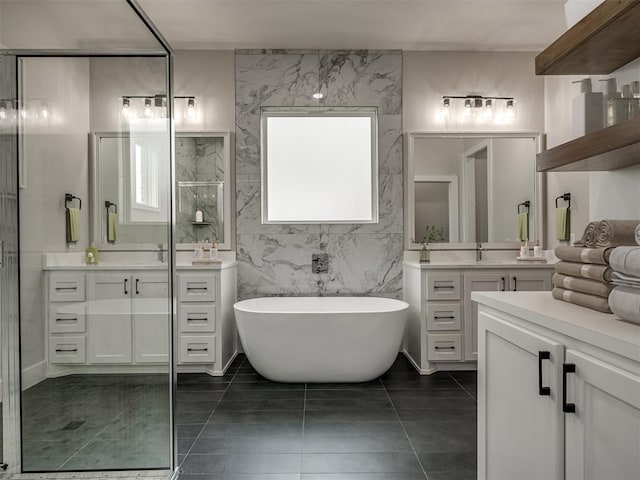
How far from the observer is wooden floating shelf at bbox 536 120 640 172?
3.45ft

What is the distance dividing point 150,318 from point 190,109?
275 centimetres

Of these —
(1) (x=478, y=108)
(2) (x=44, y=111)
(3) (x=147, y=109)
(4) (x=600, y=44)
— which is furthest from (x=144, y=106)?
(1) (x=478, y=108)

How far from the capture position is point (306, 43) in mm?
3984

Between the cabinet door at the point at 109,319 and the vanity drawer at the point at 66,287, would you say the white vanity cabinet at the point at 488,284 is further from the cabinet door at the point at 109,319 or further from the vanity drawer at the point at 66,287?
the vanity drawer at the point at 66,287

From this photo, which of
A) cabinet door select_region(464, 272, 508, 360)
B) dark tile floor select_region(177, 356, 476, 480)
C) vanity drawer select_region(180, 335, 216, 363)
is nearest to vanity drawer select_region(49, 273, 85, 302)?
dark tile floor select_region(177, 356, 476, 480)

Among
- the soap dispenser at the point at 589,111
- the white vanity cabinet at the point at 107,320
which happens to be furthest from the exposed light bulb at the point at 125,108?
the soap dispenser at the point at 589,111

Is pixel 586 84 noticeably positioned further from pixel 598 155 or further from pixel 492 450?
pixel 492 450

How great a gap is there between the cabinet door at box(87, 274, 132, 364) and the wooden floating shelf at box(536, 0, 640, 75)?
1.75 metres

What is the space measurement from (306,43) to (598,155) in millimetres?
3342

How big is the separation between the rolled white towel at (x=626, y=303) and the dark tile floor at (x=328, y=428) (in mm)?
1353

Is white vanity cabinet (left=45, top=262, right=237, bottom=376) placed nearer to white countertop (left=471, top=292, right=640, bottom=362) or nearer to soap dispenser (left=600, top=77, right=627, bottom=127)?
white countertop (left=471, top=292, right=640, bottom=362)

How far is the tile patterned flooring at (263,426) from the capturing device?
5.09ft

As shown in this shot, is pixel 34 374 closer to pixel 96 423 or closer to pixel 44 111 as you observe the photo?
pixel 96 423

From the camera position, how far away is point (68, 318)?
1.45 m
